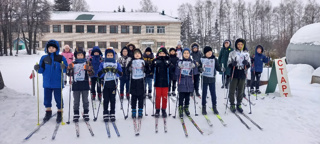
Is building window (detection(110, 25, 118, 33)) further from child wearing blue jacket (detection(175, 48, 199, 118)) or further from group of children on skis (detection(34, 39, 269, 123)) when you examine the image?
child wearing blue jacket (detection(175, 48, 199, 118))

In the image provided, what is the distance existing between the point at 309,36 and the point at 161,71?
37.2 feet

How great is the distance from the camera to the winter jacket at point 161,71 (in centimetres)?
582

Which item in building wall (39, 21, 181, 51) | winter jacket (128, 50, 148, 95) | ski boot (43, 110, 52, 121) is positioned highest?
building wall (39, 21, 181, 51)

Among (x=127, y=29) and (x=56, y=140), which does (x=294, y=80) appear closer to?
(x=56, y=140)

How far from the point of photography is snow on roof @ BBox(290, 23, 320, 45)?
12461 millimetres

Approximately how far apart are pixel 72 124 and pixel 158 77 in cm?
242

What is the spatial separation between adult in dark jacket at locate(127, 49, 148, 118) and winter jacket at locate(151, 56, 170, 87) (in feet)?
1.06

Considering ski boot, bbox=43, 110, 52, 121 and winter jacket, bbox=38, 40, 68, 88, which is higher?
winter jacket, bbox=38, 40, 68, 88

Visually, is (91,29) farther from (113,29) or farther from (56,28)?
(56,28)

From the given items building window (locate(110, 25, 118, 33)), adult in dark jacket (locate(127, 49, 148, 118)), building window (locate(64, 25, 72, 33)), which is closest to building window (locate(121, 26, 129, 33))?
building window (locate(110, 25, 118, 33))

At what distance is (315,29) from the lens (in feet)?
42.3

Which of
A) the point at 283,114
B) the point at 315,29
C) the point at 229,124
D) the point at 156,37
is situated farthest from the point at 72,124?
the point at 156,37

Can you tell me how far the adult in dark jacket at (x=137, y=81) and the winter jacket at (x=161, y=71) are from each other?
1.06 feet

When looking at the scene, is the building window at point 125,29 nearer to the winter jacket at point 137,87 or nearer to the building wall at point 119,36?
the building wall at point 119,36
